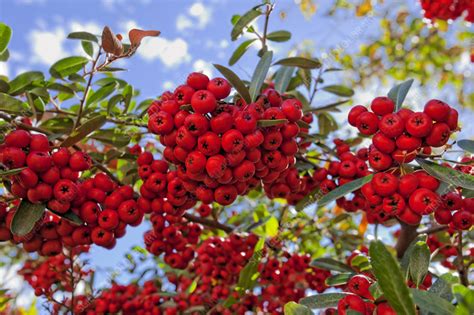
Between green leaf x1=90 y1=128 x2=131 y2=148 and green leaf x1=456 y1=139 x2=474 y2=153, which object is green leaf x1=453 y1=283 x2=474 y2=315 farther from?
green leaf x1=90 y1=128 x2=131 y2=148

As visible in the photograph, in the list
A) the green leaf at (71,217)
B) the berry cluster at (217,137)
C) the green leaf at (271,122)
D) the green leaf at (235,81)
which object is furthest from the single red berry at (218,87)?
the green leaf at (71,217)

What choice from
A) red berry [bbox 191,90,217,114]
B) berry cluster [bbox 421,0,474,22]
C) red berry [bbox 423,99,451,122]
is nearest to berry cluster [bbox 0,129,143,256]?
red berry [bbox 191,90,217,114]

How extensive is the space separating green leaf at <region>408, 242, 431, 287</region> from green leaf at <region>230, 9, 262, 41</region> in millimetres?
2083

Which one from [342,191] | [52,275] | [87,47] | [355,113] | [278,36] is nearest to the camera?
[342,191]

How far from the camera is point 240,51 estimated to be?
3.83m

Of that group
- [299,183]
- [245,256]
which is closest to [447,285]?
[299,183]

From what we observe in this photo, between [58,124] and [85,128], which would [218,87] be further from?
[58,124]

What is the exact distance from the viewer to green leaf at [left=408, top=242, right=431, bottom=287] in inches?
87.7

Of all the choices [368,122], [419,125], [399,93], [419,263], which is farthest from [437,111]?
[419,263]

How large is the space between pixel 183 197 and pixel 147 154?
1.36ft

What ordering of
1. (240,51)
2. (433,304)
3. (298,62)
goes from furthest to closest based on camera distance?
1. (240,51)
2. (298,62)
3. (433,304)

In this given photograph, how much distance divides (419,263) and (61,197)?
190 centimetres

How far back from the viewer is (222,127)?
2.37 meters

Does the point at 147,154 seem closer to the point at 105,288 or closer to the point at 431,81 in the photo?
the point at 105,288
